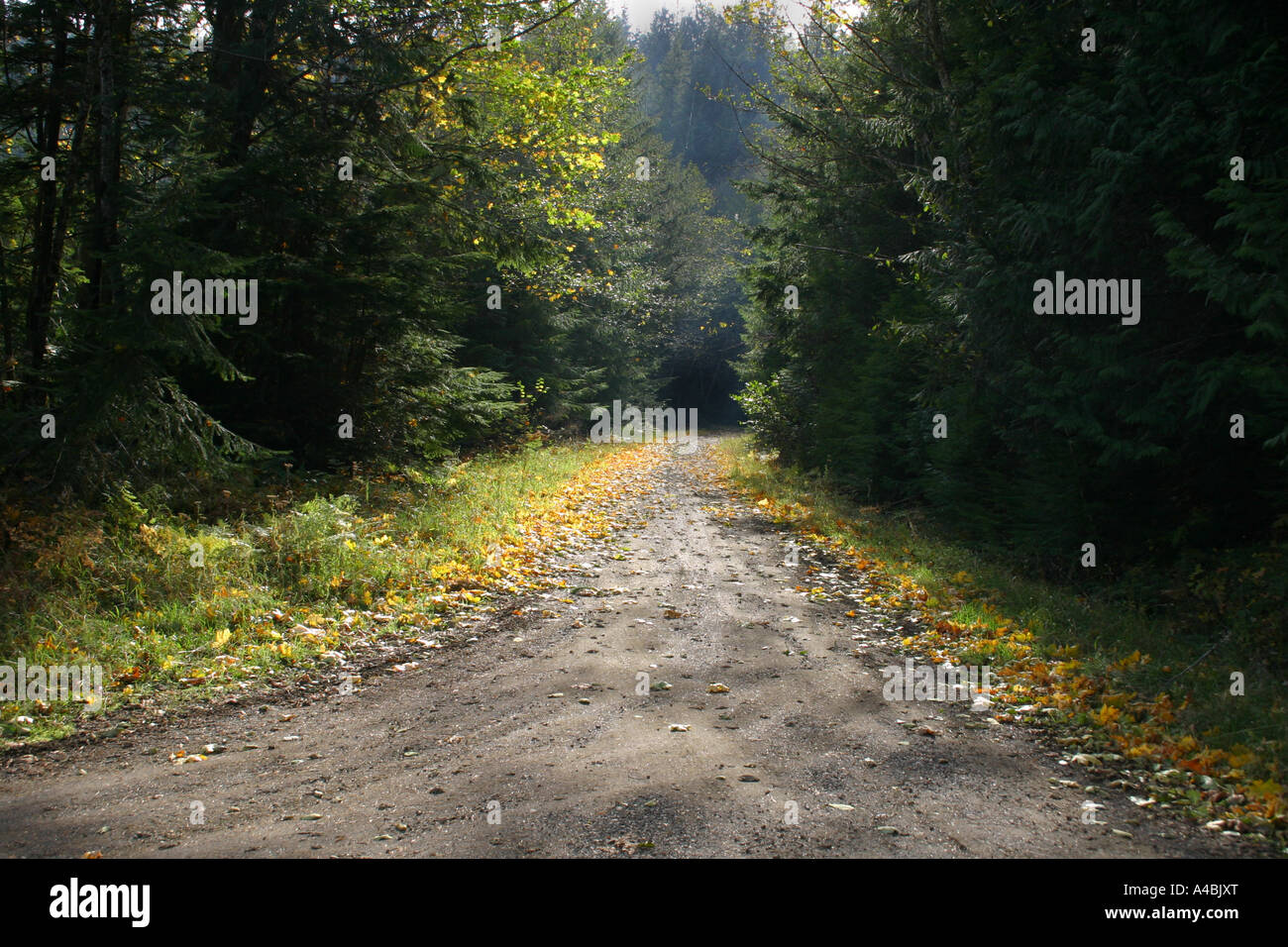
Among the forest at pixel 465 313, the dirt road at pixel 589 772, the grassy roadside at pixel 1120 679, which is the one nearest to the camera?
the dirt road at pixel 589 772

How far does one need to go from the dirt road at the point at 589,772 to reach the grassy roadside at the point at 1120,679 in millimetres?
381

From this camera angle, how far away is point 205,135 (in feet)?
34.0

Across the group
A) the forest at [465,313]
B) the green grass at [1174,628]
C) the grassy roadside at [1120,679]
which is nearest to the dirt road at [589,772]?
the grassy roadside at [1120,679]

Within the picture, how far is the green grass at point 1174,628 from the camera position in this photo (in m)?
5.12

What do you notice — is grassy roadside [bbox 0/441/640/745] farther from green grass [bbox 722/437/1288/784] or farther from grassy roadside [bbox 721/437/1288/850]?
green grass [bbox 722/437/1288/784]

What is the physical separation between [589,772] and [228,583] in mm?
4765

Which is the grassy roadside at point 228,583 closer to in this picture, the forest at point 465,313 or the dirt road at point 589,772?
the forest at point 465,313

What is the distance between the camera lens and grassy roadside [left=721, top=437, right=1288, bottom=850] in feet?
14.8

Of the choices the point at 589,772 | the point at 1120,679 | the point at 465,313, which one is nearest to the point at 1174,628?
the point at 1120,679

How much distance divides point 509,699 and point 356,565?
11.3 ft

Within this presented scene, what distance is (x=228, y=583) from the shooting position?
7.64 meters

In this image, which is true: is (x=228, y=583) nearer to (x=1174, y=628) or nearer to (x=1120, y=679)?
(x=1120, y=679)
